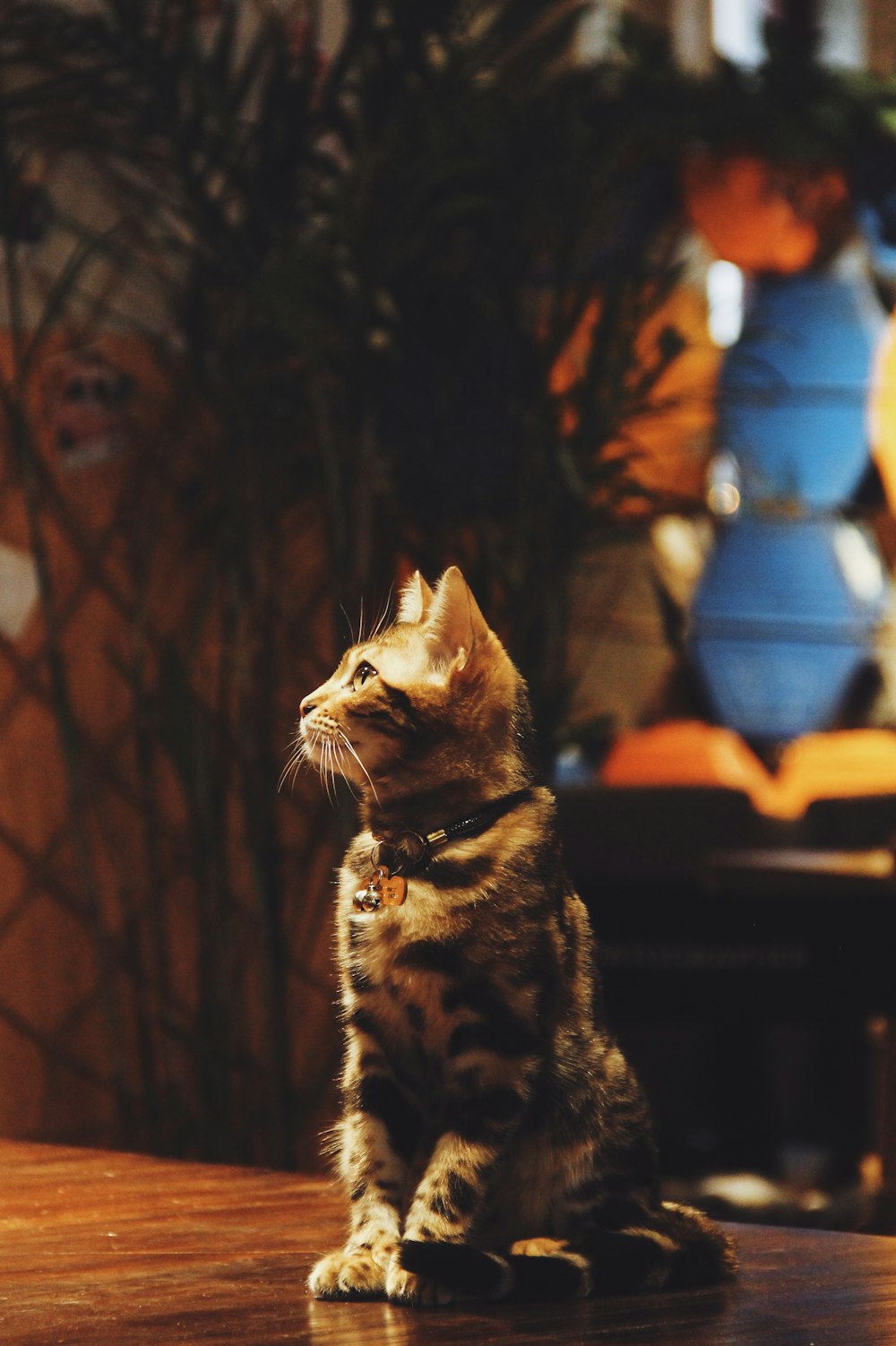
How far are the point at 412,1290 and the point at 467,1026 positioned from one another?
0.12 metres

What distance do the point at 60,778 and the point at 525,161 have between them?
107cm

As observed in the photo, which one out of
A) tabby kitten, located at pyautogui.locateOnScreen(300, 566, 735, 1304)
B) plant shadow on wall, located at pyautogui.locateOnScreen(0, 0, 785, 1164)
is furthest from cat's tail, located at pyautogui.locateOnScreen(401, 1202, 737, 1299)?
plant shadow on wall, located at pyautogui.locateOnScreen(0, 0, 785, 1164)

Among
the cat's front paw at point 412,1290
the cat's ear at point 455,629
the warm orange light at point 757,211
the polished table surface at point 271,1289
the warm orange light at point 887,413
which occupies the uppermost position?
the warm orange light at point 757,211

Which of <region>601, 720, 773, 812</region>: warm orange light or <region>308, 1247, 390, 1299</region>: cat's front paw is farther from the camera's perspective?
<region>601, 720, 773, 812</region>: warm orange light

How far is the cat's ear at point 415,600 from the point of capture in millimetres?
894

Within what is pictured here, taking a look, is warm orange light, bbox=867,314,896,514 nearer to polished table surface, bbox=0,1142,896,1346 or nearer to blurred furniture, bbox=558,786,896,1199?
blurred furniture, bbox=558,786,896,1199

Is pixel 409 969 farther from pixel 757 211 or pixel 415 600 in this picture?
pixel 757 211

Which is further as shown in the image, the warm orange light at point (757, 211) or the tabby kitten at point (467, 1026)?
the warm orange light at point (757, 211)

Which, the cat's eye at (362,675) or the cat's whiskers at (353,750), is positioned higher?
the cat's eye at (362,675)

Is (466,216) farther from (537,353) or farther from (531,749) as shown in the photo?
(531,749)

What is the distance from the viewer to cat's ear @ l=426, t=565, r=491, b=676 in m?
0.83

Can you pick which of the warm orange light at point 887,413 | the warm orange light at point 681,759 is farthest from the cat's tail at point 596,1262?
the warm orange light at point 681,759

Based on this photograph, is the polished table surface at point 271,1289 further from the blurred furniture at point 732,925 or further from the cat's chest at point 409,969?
the blurred furniture at point 732,925

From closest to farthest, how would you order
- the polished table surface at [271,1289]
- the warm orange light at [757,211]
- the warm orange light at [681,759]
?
the polished table surface at [271,1289]
the warm orange light at [757,211]
the warm orange light at [681,759]
